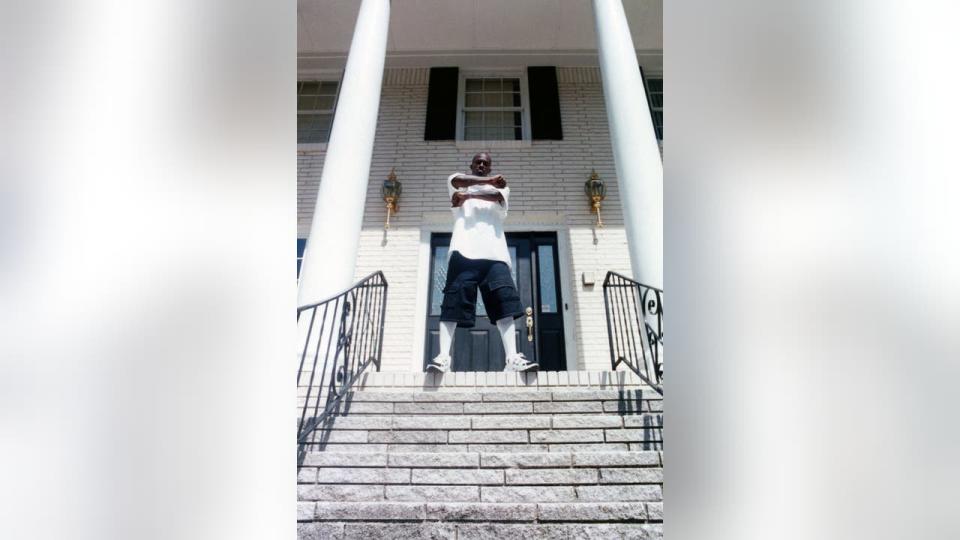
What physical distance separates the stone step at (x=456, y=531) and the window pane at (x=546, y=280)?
4672 mm

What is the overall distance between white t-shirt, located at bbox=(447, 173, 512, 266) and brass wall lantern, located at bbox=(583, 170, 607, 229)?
3061 mm

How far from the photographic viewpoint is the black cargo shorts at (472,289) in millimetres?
4461

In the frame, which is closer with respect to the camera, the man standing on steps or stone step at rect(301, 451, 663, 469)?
stone step at rect(301, 451, 663, 469)

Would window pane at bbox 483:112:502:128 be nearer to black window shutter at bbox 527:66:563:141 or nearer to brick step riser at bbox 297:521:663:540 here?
black window shutter at bbox 527:66:563:141

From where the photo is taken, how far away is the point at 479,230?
14.9 feet

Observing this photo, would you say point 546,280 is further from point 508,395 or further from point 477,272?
point 508,395

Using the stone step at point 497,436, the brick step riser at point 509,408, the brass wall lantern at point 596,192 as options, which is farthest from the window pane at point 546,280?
the stone step at point 497,436

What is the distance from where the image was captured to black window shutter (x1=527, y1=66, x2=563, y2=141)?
26.3 ft

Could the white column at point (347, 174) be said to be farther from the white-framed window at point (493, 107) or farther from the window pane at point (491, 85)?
the window pane at point (491, 85)

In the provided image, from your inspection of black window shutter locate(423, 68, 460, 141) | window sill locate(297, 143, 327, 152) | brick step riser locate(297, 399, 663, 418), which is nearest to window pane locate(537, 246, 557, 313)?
black window shutter locate(423, 68, 460, 141)

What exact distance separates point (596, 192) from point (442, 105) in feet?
8.12

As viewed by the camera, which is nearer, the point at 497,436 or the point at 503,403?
the point at 497,436

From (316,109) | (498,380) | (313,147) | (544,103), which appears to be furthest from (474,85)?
(498,380)
